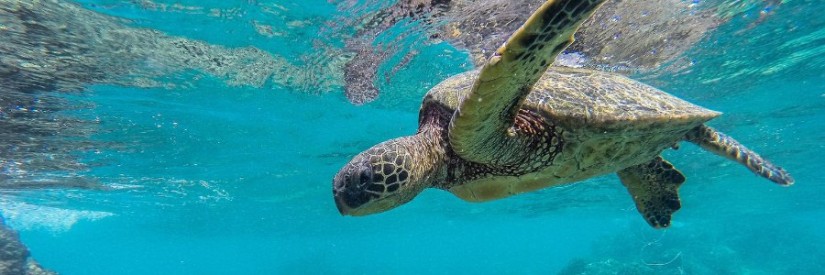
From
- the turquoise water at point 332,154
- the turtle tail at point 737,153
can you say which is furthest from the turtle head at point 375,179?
the turquoise water at point 332,154

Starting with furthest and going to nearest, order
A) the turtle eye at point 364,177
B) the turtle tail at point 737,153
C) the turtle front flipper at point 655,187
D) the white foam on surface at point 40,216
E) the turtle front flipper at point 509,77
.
→ the white foam on surface at point 40,216, the turtle front flipper at point 655,187, the turtle tail at point 737,153, the turtle eye at point 364,177, the turtle front flipper at point 509,77

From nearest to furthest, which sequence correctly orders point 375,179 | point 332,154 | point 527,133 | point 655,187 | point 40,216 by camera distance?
point 375,179 → point 527,133 → point 655,187 → point 332,154 → point 40,216

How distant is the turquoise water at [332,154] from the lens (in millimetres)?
8273

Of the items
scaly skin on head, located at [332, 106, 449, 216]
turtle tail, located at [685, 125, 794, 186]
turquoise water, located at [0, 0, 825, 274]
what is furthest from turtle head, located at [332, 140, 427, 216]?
turquoise water, located at [0, 0, 825, 274]

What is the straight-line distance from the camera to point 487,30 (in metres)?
7.37

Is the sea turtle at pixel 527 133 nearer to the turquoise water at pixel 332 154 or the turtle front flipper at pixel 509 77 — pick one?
the turtle front flipper at pixel 509 77

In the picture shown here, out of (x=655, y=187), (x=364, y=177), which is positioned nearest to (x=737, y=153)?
(x=655, y=187)

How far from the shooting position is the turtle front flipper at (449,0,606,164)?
2.09m

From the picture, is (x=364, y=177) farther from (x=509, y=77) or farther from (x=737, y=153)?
(x=737, y=153)

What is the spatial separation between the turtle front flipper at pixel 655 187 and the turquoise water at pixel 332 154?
358 centimetres

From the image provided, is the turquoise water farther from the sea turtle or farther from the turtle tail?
the sea turtle

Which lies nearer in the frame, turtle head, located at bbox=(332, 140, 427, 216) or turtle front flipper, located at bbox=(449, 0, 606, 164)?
turtle front flipper, located at bbox=(449, 0, 606, 164)

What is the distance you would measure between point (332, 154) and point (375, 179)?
13.3 m

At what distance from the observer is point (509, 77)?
2486 millimetres
